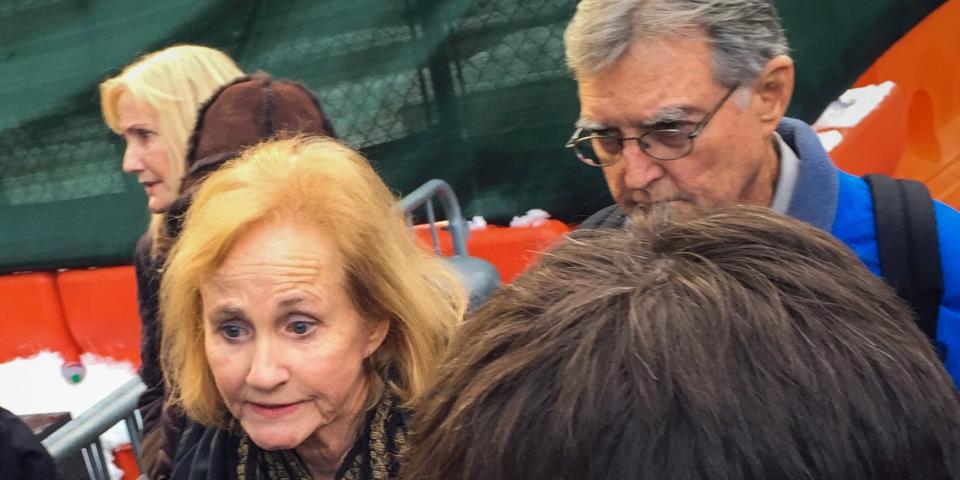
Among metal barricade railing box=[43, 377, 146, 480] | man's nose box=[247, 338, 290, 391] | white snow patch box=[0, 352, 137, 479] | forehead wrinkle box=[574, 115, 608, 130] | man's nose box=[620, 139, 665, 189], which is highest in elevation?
forehead wrinkle box=[574, 115, 608, 130]

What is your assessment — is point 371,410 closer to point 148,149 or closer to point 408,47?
point 148,149

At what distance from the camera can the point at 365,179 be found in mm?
1629

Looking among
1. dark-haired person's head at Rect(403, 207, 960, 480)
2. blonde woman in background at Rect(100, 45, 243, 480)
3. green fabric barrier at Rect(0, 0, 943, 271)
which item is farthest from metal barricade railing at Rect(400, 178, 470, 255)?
dark-haired person's head at Rect(403, 207, 960, 480)

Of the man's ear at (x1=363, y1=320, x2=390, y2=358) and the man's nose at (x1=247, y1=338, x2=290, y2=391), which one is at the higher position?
the man's nose at (x1=247, y1=338, x2=290, y2=391)

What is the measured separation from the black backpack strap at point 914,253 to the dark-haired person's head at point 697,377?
2.49 feet

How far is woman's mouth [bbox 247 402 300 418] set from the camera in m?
1.48

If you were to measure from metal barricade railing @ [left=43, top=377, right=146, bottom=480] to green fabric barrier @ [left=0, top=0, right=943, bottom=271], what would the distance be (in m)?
1.48

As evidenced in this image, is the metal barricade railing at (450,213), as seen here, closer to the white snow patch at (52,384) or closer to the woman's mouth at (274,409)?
the white snow patch at (52,384)

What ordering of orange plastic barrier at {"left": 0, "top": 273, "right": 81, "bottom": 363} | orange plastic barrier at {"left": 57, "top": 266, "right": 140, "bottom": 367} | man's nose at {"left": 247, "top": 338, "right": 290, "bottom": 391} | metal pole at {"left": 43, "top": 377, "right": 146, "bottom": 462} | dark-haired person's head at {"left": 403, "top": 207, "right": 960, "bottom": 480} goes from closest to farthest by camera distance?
dark-haired person's head at {"left": 403, "top": 207, "right": 960, "bottom": 480}, man's nose at {"left": 247, "top": 338, "right": 290, "bottom": 391}, metal pole at {"left": 43, "top": 377, "right": 146, "bottom": 462}, orange plastic barrier at {"left": 57, "top": 266, "right": 140, "bottom": 367}, orange plastic barrier at {"left": 0, "top": 273, "right": 81, "bottom": 363}

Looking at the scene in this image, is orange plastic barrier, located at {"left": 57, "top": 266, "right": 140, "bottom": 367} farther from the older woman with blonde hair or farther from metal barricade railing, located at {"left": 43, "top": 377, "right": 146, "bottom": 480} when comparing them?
the older woman with blonde hair

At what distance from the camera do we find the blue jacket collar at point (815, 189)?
1533mm

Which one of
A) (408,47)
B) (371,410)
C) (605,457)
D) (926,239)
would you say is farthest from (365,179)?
(408,47)

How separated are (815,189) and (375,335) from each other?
749 millimetres

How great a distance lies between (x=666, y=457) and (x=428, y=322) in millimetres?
1015
